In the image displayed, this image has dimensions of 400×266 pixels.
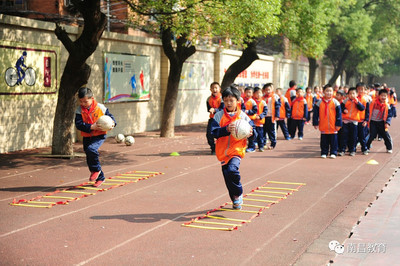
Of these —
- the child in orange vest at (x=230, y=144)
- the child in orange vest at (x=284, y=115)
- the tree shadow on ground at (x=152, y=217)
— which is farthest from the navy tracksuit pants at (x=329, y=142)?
the tree shadow on ground at (x=152, y=217)

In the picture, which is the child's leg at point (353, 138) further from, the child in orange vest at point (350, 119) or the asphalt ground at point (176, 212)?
the asphalt ground at point (176, 212)

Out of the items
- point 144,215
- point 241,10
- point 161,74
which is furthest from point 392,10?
point 144,215

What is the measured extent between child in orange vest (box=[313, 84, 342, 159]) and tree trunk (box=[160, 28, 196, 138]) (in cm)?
566

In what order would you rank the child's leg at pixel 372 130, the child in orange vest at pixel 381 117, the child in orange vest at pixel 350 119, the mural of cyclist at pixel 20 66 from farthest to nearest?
the child's leg at pixel 372 130 → the child in orange vest at pixel 381 117 → the child in orange vest at pixel 350 119 → the mural of cyclist at pixel 20 66

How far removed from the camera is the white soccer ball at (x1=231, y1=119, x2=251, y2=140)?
26.6 ft

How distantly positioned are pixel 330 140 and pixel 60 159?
21.4 ft

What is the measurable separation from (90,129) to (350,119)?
7.52 meters

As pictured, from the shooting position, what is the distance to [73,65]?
13.5m

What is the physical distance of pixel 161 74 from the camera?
73.3 feet

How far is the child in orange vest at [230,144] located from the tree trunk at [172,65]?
33.3 feet

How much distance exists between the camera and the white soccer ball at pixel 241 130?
26.6 ft

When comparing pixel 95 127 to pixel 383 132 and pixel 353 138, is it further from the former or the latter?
pixel 383 132

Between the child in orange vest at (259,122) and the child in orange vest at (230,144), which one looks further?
the child in orange vest at (259,122)

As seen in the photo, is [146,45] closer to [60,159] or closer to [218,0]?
[218,0]
